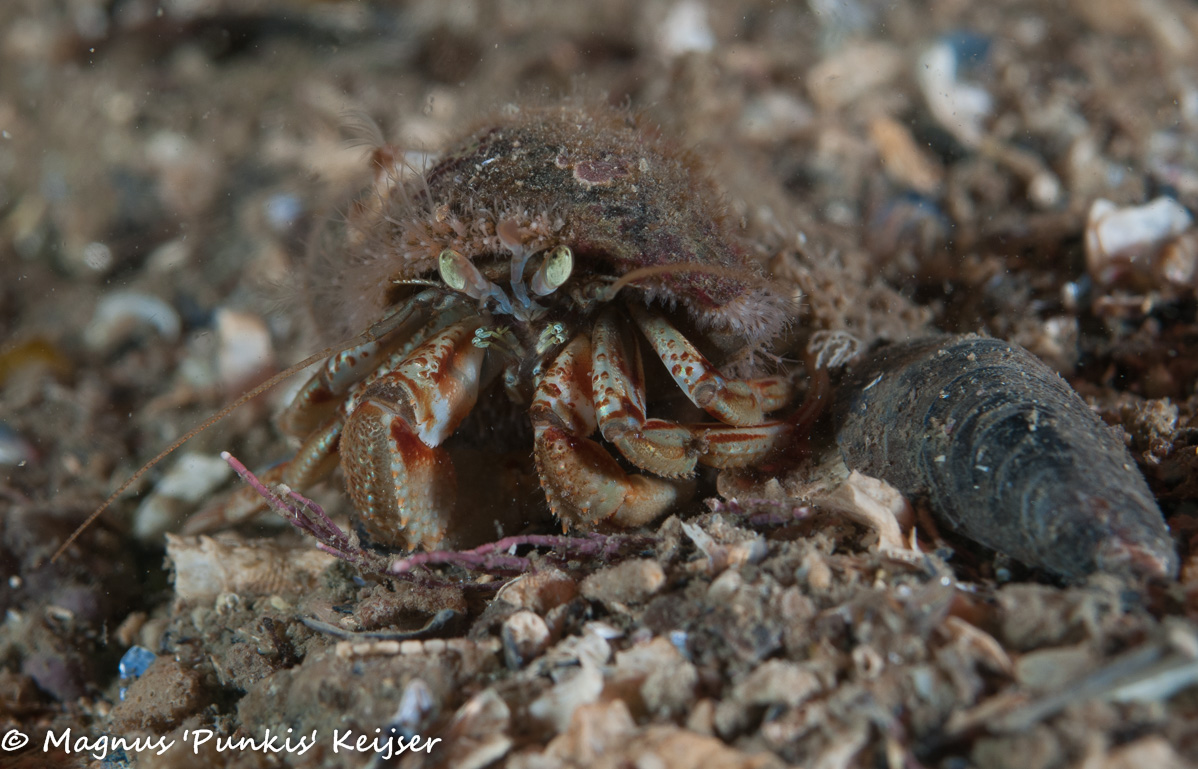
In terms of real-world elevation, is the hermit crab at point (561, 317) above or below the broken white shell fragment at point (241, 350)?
above

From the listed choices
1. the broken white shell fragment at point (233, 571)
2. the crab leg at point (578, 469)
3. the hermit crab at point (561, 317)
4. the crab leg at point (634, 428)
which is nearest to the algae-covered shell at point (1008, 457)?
the hermit crab at point (561, 317)

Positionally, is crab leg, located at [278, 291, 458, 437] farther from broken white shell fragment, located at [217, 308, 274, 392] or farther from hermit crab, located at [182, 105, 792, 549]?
broken white shell fragment, located at [217, 308, 274, 392]

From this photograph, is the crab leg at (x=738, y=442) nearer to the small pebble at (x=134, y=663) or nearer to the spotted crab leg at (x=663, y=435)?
the spotted crab leg at (x=663, y=435)

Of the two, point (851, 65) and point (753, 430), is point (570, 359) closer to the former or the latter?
point (753, 430)

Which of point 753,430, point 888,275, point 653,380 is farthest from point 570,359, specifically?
point 888,275

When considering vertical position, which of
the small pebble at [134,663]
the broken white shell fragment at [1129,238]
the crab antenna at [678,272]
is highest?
the broken white shell fragment at [1129,238]

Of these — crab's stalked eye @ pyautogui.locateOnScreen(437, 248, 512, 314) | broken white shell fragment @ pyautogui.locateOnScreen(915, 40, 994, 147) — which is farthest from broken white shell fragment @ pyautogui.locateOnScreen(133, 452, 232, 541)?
broken white shell fragment @ pyautogui.locateOnScreen(915, 40, 994, 147)

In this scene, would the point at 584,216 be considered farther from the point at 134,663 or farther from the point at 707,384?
the point at 134,663

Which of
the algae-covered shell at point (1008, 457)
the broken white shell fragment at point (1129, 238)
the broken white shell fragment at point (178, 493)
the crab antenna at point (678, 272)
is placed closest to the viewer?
the algae-covered shell at point (1008, 457)
